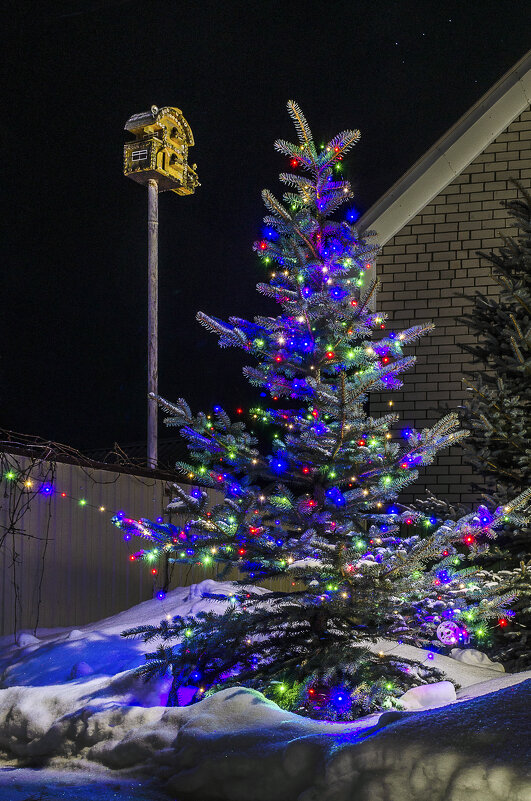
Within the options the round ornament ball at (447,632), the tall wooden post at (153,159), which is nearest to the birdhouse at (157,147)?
the tall wooden post at (153,159)

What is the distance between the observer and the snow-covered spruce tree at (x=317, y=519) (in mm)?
5402

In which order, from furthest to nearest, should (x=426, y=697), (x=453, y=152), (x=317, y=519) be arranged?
(x=453, y=152), (x=317, y=519), (x=426, y=697)

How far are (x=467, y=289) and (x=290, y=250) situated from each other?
18.3ft

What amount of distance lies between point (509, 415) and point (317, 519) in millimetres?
3108

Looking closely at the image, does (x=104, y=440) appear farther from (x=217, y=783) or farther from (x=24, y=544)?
(x=217, y=783)

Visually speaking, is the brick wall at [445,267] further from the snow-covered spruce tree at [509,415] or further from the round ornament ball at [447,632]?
the round ornament ball at [447,632]

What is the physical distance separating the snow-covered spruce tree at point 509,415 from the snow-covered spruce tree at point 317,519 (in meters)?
2.06

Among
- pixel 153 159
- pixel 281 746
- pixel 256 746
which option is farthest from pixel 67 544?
pixel 153 159

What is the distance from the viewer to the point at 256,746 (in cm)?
395

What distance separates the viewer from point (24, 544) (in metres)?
8.00

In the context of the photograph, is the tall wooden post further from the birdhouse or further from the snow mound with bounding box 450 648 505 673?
the snow mound with bounding box 450 648 505 673

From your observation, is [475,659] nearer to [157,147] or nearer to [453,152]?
[453,152]

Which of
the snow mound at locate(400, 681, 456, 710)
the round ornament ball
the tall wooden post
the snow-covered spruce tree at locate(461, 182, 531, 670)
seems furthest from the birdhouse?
the snow mound at locate(400, 681, 456, 710)

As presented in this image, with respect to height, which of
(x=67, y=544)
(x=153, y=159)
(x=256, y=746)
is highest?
(x=153, y=159)
